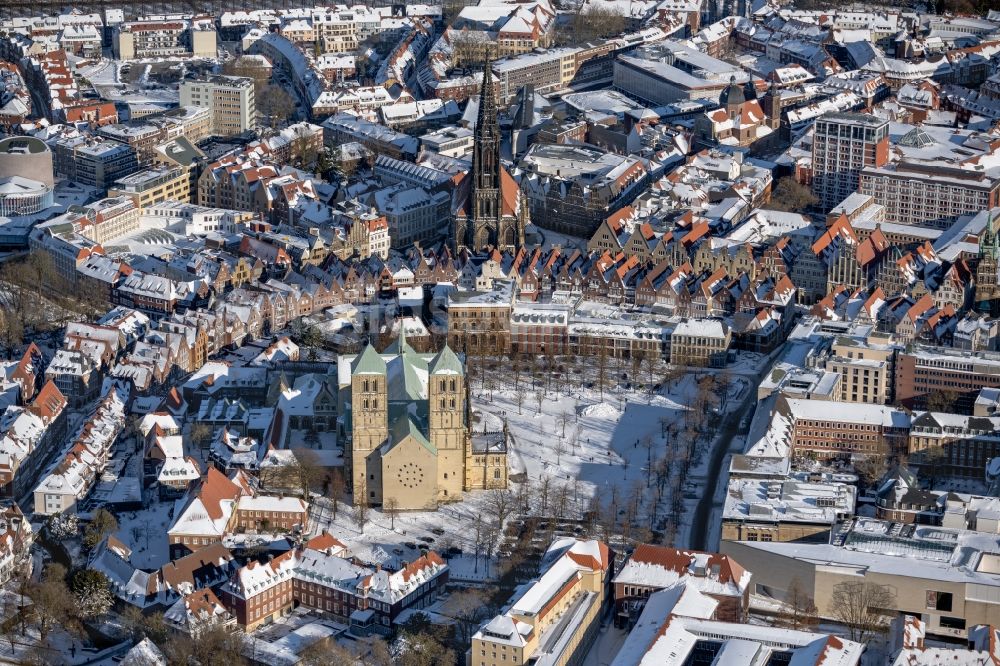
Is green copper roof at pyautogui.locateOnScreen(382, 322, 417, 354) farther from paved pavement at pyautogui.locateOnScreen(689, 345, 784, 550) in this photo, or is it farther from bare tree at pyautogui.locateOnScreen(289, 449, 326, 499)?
paved pavement at pyautogui.locateOnScreen(689, 345, 784, 550)

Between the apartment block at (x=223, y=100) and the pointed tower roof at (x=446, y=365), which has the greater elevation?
the pointed tower roof at (x=446, y=365)

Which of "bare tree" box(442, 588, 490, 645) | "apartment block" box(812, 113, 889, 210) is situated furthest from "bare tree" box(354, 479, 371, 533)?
"apartment block" box(812, 113, 889, 210)

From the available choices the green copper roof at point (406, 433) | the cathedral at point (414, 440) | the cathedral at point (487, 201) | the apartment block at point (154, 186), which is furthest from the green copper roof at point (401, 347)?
the apartment block at point (154, 186)

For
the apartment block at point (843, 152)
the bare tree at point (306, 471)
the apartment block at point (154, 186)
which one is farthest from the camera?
the apartment block at point (843, 152)

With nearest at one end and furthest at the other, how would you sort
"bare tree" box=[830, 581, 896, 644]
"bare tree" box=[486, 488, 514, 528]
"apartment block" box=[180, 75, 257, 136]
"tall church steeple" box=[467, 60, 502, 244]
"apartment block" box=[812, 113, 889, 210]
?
"bare tree" box=[830, 581, 896, 644] → "bare tree" box=[486, 488, 514, 528] → "tall church steeple" box=[467, 60, 502, 244] → "apartment block" box=[812, 113, 889, 210] → "apartment block" box=[180, 75, 257, 136]

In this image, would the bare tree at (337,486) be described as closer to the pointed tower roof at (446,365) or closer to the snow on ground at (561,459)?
the snow on ground at (561,459)

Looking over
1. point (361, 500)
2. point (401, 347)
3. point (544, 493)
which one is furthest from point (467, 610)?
point (401, 347)

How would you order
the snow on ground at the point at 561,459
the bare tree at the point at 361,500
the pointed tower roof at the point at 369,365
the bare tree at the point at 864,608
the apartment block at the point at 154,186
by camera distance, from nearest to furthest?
the bare tree at the point at 864,608
the snow on ground at the point at 561,459
the pointed tower roof at the point at 369,365
the bare tree at the point at 361,500
the apartment block at the point at 154,186
